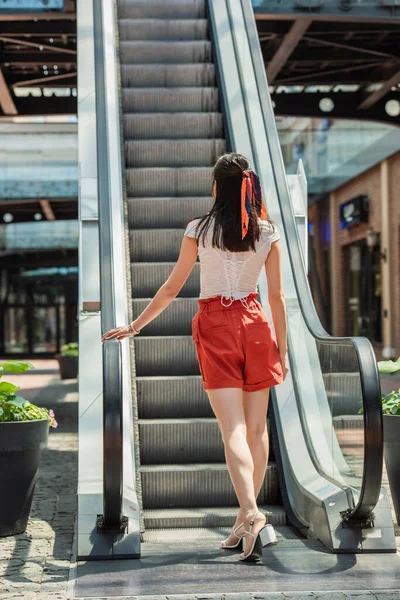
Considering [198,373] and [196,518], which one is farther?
[198,373]

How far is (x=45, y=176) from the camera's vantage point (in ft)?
78.9

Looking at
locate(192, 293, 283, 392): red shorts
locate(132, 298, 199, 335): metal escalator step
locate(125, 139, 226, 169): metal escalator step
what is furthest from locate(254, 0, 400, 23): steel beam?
locate(192, 293, 283, 392): red shorts

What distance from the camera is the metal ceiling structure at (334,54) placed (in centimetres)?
1233

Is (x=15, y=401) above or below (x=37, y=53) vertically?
below

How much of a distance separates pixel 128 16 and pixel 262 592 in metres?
7.85

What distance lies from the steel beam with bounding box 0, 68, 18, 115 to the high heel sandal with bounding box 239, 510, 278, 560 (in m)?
13.1

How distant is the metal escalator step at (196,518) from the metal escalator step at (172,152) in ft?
11.6

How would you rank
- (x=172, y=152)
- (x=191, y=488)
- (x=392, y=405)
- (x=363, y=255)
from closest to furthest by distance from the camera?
(x=392, y=405) → (x=191, y=488) → (x=172, y=152) → (x=363, y=255)

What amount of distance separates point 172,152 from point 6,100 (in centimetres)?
986

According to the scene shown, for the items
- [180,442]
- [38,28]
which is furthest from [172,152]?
[38,28]

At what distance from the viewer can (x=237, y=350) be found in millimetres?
3840

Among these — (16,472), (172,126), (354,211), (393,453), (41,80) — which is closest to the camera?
(16,472)

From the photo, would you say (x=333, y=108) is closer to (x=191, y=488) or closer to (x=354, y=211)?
(x=354, y=211)

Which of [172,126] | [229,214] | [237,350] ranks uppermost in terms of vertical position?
[172,126]
